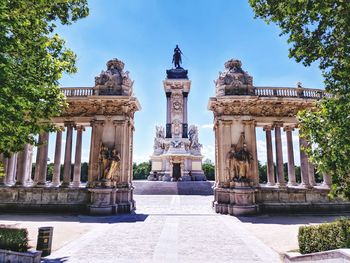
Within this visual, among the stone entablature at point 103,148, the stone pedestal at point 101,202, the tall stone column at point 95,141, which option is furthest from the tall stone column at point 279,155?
the tall stone column at point 95,141

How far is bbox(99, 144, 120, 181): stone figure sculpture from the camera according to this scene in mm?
19219

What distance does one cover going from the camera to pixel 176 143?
164 feet

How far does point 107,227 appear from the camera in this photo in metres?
13.9

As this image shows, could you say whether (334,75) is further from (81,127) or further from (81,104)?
(81,127)

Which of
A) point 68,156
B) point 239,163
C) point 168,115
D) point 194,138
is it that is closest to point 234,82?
point 239,163

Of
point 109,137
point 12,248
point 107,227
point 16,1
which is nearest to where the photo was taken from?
point 12,248

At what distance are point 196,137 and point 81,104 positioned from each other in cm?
3441

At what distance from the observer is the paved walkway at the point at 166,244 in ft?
28.2

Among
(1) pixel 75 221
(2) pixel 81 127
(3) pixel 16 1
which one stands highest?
(3) pixel 16 1

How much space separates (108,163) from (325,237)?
15.3 m

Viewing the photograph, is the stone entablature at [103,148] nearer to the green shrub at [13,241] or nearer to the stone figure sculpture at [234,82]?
the stone figure sculpture at [234,82]

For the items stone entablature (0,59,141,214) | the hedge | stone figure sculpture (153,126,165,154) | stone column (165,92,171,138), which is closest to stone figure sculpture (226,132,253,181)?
stone entablature (0,59,141,214)

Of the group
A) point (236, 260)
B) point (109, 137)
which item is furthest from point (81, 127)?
point (236, 260)

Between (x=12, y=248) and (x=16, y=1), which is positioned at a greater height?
(x=16, y=1)
